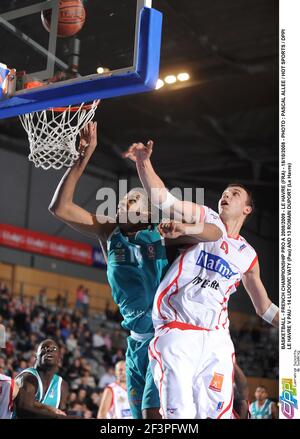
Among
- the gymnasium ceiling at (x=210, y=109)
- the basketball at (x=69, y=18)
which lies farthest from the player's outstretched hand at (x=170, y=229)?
the gymnasium ceiling at (x=210, y=109)

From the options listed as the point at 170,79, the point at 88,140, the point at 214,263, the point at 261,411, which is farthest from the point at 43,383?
the point at 170,79

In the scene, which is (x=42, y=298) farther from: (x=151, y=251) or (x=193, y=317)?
(x=193, y=317)

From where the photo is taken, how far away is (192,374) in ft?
15.7

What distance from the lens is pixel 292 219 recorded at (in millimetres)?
5484

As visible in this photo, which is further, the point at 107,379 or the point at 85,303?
the point at 85,303

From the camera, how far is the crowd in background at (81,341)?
12.6 meters

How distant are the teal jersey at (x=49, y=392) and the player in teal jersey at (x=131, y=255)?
2.95 ft

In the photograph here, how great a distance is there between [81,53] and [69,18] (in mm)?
294

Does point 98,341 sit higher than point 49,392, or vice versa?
point 98,341

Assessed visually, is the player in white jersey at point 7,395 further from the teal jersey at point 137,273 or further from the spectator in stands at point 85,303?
the spectator in stands at point 85,303

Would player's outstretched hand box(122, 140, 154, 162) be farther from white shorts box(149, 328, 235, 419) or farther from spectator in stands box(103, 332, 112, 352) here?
spectator in stands box(103, 332, 112, 352)

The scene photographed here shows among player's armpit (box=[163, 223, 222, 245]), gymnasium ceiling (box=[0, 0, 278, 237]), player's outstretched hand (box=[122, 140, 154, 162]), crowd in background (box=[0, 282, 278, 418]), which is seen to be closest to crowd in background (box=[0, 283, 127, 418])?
crowd in background (box=[0, 282, 278, 418])
